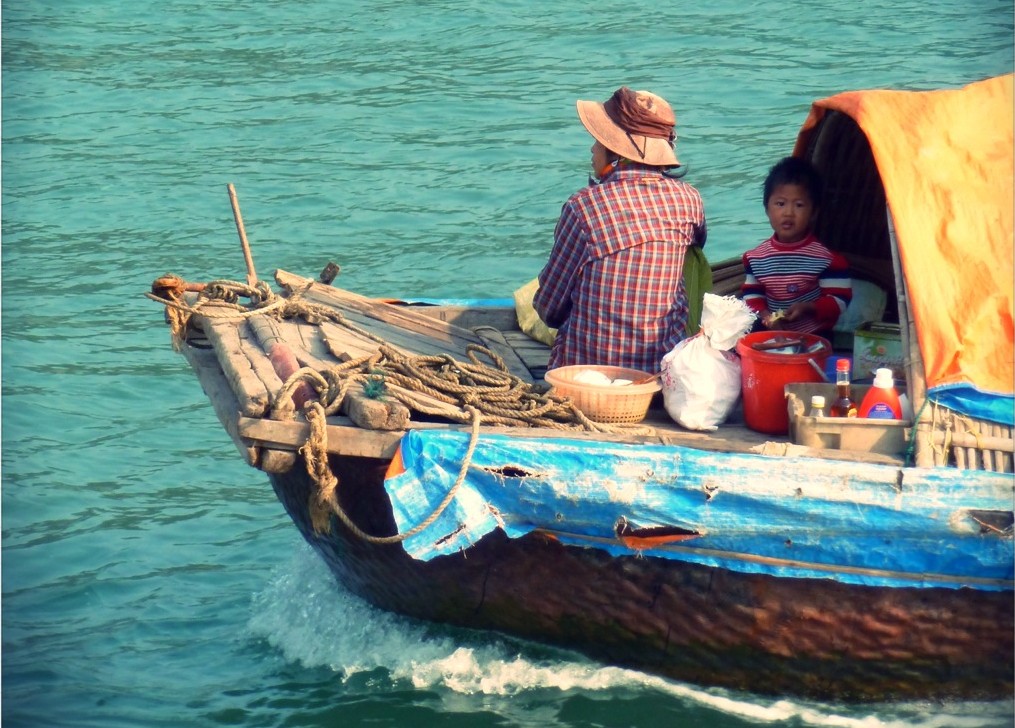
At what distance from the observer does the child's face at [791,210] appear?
15.9 feet

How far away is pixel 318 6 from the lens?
13297 millimetres

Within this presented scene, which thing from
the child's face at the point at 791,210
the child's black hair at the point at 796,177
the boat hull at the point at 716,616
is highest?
the child's black hair at the point at 796,177

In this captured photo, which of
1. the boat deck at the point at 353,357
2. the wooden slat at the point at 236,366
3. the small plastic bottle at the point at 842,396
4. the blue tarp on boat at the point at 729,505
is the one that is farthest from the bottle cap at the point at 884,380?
the wooden slat at the point at 236,366

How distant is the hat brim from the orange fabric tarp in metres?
0.58

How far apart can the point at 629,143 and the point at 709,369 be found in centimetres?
81

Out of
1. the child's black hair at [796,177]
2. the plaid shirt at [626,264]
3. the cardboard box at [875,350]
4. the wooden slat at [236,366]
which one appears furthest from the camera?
the child's black hair at [796,177]

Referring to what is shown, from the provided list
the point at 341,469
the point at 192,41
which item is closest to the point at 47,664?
the point at 341,469

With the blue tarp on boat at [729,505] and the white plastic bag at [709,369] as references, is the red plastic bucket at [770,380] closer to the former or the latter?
the white plastic bag at [709,369]

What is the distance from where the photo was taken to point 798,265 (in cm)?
489

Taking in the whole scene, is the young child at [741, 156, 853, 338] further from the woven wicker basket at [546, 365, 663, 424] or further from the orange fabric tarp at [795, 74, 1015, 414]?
the woven wicker basket at [546, 365, 663, 424]

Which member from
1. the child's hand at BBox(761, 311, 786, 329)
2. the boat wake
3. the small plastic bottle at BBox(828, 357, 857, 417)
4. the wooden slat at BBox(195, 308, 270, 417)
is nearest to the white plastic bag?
the small plastic bottle at BBox(828, 357, 857, 417)

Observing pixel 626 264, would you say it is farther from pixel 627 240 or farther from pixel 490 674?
pixel 490 674

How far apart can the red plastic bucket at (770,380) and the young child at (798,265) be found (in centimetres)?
68

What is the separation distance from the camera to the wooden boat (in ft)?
11.9
